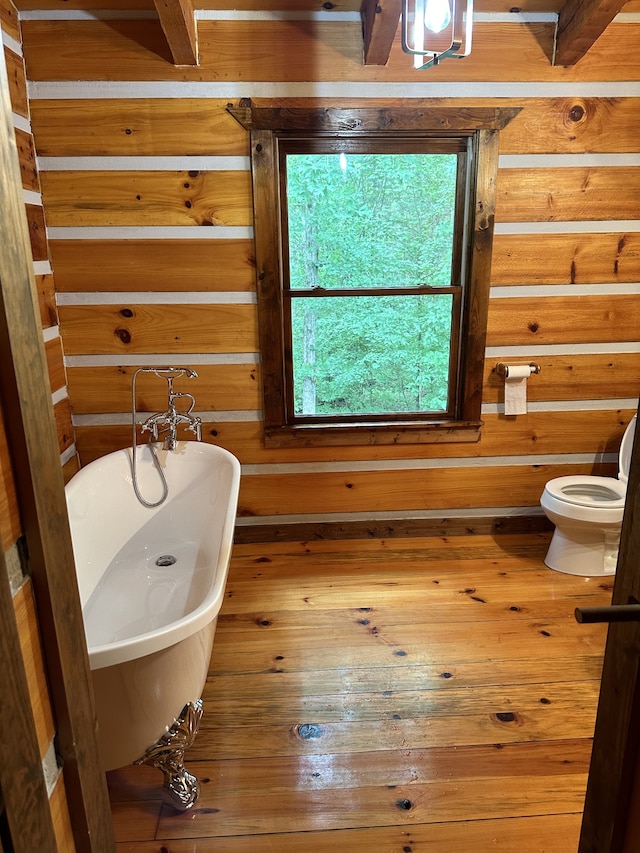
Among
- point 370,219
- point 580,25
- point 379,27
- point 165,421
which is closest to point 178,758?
point 165,421

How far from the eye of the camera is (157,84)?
8.68 ft

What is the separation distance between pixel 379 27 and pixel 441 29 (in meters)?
0.96

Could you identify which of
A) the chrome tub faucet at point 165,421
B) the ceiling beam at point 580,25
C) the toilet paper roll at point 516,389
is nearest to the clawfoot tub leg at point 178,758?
the chrome tub faucet at point 165,421

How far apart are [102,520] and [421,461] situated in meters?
1.63

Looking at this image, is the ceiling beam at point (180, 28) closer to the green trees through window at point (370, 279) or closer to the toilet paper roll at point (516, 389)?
the green trees through window at point (370, 279)

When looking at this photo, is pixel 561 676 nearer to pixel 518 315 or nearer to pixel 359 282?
pixel 518 315

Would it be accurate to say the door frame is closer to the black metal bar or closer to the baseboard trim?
the black metal bar

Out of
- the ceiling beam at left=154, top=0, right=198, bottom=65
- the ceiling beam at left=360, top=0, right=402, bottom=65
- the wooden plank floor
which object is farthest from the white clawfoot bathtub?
the ceiling beam at left=360, top=0, right=402, bottom=65

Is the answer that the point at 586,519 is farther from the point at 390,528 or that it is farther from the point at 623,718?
the point at 623,718

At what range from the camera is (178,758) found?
1704mm

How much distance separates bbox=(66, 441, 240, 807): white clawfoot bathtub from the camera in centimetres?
145

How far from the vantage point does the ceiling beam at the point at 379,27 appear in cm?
234

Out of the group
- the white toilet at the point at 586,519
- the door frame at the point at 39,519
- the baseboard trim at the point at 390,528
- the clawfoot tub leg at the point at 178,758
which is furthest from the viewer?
the baseboard trim at the point at 390,528

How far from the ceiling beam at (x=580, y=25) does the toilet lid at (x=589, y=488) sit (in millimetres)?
1973
